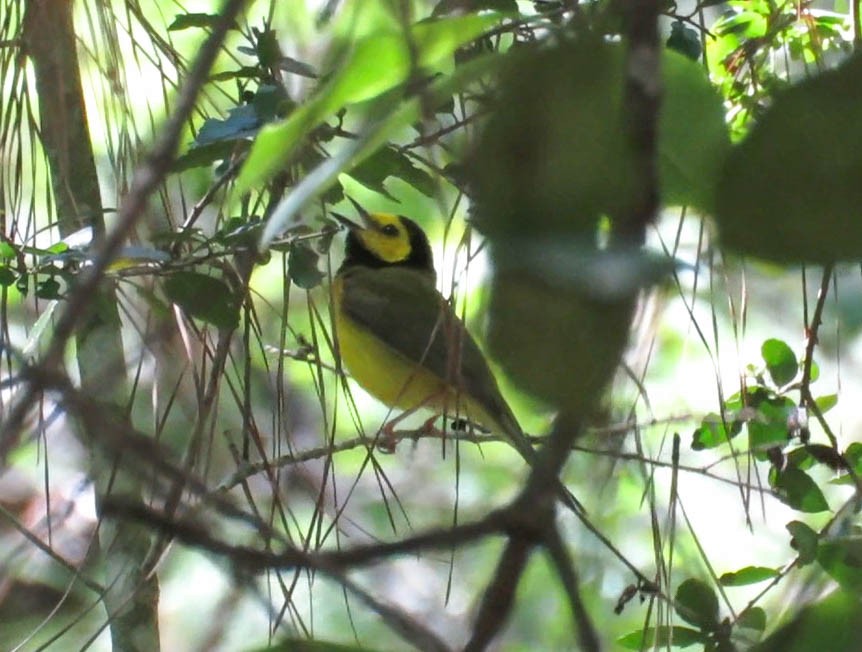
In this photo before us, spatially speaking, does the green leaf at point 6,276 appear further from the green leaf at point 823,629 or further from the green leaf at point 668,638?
the green leaf at point 823,629

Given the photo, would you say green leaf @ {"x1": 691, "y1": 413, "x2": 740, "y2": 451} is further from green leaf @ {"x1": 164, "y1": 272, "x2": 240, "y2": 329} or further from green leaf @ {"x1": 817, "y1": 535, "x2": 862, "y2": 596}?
green leaf @ {"x1": 817, "y1": 535, "x2": 862, "y2": 596}

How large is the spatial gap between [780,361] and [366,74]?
2.84 ft

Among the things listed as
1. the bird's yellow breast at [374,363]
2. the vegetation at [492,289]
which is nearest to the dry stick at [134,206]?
the vegetation at [492,289]

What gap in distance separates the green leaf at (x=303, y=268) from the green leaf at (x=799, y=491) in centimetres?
43

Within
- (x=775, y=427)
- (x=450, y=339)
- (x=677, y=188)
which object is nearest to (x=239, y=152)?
(x=450, y=339)

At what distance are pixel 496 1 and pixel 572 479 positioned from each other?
0.37 m

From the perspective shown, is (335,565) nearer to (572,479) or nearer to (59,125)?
(572,479)

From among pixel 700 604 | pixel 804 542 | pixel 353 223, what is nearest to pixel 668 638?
pixel 700 604

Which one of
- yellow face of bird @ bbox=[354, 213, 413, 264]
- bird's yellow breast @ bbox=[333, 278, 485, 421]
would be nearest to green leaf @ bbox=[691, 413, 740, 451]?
bird's yellow breast @ bbox=[333, 278, 485, 421]

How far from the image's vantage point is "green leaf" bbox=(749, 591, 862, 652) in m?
0.31

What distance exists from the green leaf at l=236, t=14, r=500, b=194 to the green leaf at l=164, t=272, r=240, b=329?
66 centimetres

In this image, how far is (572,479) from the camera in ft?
2.74

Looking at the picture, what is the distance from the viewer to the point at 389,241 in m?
2.92

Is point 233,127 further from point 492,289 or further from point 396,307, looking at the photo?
point 396,307
